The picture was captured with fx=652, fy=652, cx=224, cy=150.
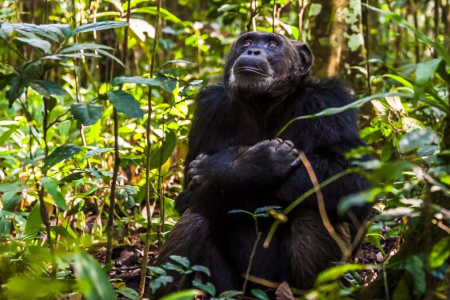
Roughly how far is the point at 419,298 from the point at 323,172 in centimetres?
171

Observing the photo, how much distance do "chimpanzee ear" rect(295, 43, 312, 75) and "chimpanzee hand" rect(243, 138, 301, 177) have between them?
97 cm

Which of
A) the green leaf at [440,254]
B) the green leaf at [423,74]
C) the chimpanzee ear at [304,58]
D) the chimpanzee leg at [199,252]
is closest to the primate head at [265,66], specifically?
the chimpanzee ear at [304,58]

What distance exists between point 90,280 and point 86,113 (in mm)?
990

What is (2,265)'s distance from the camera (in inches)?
154

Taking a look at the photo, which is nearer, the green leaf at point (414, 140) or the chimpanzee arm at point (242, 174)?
the green leaf at point (414, 140)

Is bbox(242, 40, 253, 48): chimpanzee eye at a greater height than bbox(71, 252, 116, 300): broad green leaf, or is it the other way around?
bbox(242, 40, 253, 48): chimpanzee eye

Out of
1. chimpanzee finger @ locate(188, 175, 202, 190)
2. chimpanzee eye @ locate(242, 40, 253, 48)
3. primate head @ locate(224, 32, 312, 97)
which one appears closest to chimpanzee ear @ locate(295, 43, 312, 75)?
primate head @ locate(224, 32, 312, 97)

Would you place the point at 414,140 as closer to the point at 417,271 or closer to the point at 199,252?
the point at 417,271

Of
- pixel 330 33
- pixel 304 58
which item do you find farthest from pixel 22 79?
pixel 330 33

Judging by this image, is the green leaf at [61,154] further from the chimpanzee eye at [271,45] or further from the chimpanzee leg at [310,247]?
the chimpanzee eye at [271,45]

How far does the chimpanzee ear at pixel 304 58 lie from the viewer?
544 centimetres

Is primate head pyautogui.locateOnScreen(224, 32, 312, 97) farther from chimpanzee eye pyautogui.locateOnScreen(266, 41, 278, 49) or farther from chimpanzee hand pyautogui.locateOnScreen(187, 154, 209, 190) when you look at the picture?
chimpanzee hand pyautogui.locateOnScreen(187, 154, 209, 190)

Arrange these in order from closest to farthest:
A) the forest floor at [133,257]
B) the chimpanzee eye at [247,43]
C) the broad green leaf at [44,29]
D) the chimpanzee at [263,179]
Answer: the broad green leaf at [44,29] < the chimpanzee at [263,179] < the forest floor at [133,257] < the chimpanzee eye at [247,43]

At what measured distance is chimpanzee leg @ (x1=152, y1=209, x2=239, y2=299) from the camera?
4488 millimetres
